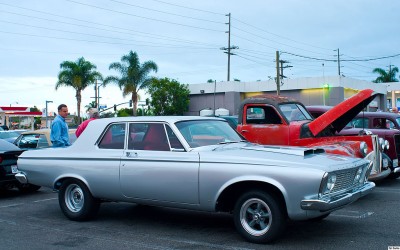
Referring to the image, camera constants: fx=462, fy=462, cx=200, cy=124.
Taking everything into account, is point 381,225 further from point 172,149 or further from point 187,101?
point 187,101

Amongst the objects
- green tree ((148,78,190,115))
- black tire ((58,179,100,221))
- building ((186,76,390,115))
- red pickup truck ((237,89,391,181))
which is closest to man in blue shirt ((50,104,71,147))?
black tire ((58,179,100,221))

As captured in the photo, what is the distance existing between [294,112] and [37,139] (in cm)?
706

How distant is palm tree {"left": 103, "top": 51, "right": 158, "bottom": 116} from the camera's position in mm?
48812

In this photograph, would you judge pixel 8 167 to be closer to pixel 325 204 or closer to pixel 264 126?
pixel 264 126

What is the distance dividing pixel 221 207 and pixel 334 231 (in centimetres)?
161

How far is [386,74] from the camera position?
68875mm

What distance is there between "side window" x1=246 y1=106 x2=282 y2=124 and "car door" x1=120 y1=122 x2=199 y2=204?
3.66 m

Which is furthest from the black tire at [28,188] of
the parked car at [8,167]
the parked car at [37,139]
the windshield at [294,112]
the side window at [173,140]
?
the windshield at [294,112]

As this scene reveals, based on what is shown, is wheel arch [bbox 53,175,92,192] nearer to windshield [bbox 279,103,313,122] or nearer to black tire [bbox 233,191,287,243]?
black tire [bbox 233,191,287,243]

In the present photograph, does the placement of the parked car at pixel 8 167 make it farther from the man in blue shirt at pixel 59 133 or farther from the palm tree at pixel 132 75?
the palm tree at pixel 132 75

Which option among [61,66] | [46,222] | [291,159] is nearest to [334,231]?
[291,159]

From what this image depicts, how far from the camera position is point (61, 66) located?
51031mm

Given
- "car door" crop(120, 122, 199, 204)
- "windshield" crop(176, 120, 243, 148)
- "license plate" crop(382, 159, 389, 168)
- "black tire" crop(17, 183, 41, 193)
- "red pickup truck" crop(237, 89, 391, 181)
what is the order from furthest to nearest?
"black tire" crop(17, 183, 41, 193), "license plate" crop(382, 159, 389, 168), "red pickup truck" crop(237, 89, 391, 181), "windshield" crop(176, 120, 243, 148), "car door" crop(120, 122, 199, 204)

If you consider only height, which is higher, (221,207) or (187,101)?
(187,101)
